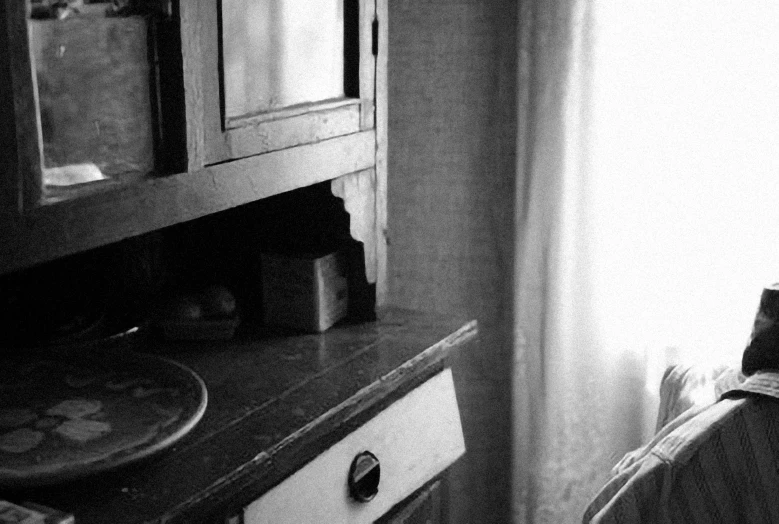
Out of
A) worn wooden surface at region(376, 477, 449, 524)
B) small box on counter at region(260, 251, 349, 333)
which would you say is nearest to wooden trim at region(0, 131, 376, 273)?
small box on counter at region(260, 251, 349, 333)

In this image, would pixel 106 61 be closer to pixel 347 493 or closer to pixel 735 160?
pixel 347 493

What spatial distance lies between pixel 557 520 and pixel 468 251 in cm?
55

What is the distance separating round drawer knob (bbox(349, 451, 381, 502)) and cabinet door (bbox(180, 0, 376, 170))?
1.30ft

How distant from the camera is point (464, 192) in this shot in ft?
6.96

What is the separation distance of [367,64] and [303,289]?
1.07 feet

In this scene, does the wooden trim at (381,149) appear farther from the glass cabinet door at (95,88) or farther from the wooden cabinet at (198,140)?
the glass cabinet door at (95,88)

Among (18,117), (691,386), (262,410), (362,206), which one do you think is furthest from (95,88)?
(691,386)

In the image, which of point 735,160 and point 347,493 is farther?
point 735,160

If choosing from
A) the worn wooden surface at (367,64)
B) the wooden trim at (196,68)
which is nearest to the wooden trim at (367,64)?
the worn wooden surface at (367,64)

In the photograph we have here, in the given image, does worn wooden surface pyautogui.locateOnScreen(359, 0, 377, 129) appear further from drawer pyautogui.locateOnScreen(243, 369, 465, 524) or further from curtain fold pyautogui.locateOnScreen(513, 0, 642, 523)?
curtain fold pyautogui.locateOnScreen(513, 0, 642, 523)

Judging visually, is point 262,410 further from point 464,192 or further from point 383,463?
point 464,192

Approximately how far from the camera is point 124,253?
163 cm

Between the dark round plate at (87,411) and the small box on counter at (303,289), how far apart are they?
0.80 ft

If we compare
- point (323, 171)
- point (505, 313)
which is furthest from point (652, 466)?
point (505, 313)
